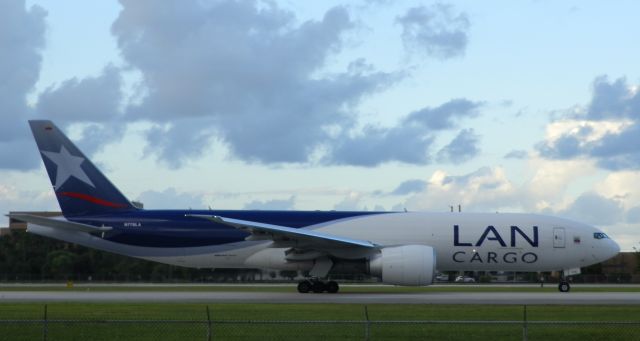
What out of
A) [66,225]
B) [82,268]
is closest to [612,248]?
[66,225]

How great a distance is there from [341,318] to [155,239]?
55.4ft

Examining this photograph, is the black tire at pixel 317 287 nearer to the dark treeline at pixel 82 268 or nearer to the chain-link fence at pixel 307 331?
the chain-link fence at pixel 307 331

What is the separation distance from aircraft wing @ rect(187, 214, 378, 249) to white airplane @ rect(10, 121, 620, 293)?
1610mm

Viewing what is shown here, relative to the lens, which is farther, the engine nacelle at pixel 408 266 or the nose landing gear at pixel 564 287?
the nose landing gear at pixel 564 287

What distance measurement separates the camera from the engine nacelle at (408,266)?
112 ft

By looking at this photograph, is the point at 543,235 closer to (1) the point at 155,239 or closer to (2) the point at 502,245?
(2) the point at 502,245

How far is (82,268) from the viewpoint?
240ft

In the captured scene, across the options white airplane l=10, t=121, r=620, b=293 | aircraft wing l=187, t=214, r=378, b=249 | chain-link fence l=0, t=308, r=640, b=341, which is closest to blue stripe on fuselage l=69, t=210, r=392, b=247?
white airplane l=10, t=121, r=620, b=293

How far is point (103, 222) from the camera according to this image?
1497 inches

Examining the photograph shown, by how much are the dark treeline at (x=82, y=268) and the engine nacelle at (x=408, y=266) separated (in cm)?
2998

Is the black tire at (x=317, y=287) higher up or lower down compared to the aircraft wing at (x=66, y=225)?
lower down

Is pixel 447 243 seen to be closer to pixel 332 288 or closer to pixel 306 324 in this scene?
pixel 332 288

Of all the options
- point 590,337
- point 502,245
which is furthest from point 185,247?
point 590,337

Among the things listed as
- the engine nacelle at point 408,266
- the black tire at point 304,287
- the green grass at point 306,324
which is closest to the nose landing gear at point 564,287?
the engine nacelle at point 408,266
